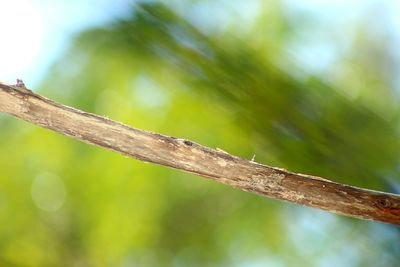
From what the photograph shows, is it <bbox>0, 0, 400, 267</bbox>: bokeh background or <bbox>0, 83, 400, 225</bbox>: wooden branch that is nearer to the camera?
<bbox>0, 83, 400, 225</bbox>: wooden branch

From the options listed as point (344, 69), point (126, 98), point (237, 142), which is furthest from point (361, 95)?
point (126, 98)

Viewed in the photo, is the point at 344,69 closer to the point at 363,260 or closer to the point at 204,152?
the point at 363,260

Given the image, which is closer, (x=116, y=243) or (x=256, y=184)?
(x=256, y=184)

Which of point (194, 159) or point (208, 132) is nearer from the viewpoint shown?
point (194, 159)

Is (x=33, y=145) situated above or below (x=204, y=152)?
above
